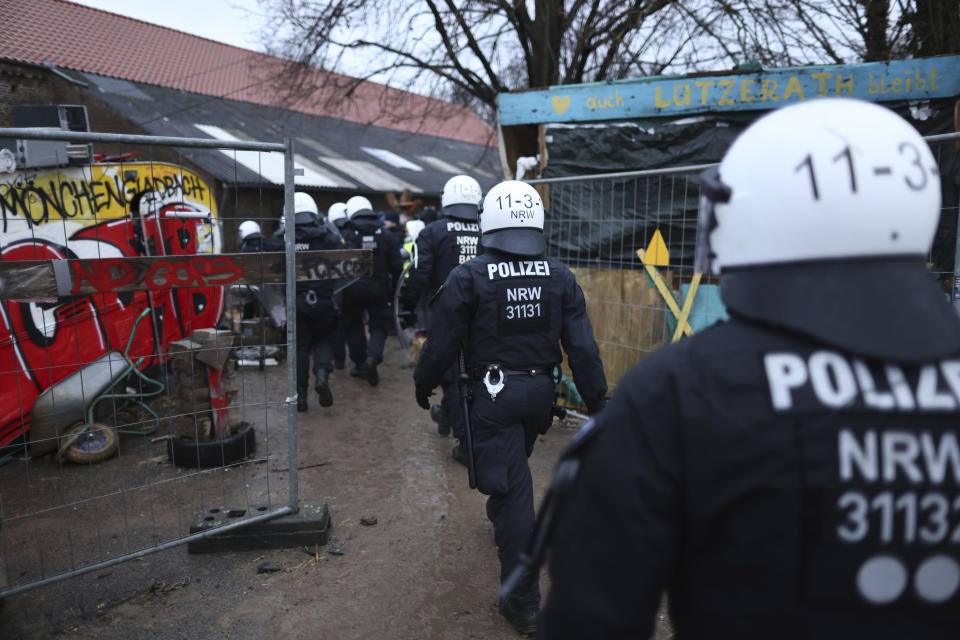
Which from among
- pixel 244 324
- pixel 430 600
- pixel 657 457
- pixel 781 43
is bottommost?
pixel 430 600

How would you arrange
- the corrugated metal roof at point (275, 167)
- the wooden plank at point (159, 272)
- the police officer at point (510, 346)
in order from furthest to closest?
the corrugated metal roof at point (275, 167)
the police officer at point (510, 346)
the wooden plank at point (159, 272)

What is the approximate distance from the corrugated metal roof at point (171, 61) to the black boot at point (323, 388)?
776 centimetres

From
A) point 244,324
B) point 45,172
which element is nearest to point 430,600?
point 45,172

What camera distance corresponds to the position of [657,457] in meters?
1.12

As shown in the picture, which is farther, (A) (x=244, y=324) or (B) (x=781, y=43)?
(B) (x=781, y=43)

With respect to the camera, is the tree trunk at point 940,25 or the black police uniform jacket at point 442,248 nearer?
the black police uniform jacket at point 442,248

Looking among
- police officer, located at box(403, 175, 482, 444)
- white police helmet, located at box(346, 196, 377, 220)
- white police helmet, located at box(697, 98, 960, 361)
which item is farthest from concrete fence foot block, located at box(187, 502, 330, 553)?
white police helmet, located at box(346, 196, 377, 220)

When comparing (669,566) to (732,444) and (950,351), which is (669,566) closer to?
(732,444)

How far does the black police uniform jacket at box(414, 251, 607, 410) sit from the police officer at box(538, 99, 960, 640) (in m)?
2.14

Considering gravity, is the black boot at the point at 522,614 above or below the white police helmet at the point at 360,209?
below

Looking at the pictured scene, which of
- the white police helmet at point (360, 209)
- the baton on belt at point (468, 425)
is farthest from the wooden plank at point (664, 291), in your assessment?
the white police helmet at point (360, 209)

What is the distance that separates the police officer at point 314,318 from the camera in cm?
654

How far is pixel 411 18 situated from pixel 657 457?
1214cm

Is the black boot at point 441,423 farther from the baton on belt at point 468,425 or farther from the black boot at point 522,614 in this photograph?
the black boot at point 522,614
